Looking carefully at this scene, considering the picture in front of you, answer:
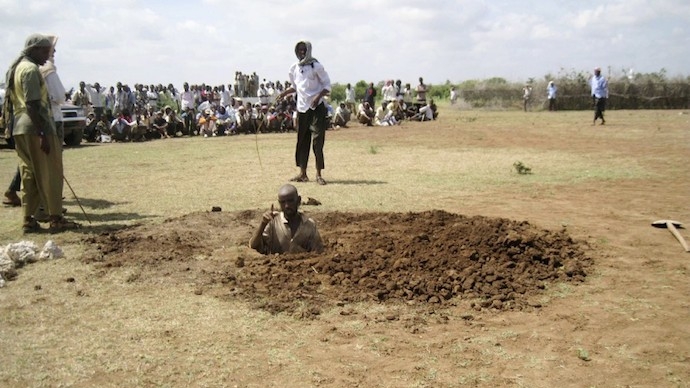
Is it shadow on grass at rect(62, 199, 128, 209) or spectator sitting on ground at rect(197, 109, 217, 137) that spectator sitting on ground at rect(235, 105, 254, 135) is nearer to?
spectator sitting on ground at rect(197, 109, 217, 137)

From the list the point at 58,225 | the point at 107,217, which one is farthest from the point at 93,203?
the point at 58,225

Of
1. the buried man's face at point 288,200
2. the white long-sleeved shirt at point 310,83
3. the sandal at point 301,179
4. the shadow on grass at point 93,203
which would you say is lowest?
the shadow on grass at point 93,203

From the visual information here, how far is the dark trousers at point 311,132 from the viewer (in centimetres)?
980

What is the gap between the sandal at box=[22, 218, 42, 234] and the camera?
21.8 feet

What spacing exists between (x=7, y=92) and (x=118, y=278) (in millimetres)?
3090

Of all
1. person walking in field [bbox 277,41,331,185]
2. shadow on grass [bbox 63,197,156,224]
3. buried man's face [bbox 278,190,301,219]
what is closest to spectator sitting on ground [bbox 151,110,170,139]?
person walking in field [bbox 277,41,331,185]

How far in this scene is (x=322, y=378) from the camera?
340 cm

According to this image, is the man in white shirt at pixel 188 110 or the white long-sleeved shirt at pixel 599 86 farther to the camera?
the man in white shirt at pixel 188 110

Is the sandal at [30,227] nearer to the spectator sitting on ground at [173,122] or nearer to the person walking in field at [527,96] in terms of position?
the spectator sitting on ground at [173,122]

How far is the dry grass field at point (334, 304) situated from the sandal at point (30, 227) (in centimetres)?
14

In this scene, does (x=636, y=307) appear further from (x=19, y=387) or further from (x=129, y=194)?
(x=129, y=194)

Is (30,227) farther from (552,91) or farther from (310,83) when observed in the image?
(552,91)

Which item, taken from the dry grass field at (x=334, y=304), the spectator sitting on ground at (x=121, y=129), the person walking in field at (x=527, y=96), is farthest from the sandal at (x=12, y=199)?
the person walking in field at (x=527, y=96)

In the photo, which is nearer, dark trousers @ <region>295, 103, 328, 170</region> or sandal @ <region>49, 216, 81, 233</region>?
sandal @ <region>49, 216, 81, 233</region>
